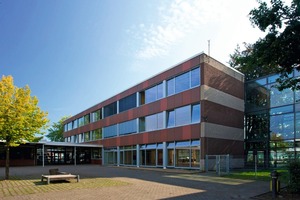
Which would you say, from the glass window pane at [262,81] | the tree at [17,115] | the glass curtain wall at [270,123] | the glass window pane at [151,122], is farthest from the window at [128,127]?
the tree at [17,115]

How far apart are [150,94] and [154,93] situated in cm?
85

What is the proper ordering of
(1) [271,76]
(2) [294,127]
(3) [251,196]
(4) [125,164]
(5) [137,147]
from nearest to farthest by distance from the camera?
(3) [251,196] < (2) [294,127] < (1) [271,76] < (5) [137,147] < (4) [125,164]

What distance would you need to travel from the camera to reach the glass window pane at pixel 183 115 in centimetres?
2547

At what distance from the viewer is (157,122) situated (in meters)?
29.7

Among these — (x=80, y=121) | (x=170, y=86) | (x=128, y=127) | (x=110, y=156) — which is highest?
(x=170, y=86)

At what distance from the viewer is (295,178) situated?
11148mm

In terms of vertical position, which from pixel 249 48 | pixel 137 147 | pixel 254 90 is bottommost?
pixel 137 147

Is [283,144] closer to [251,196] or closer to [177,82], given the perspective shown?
[177,82]

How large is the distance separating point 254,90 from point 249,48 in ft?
26.5

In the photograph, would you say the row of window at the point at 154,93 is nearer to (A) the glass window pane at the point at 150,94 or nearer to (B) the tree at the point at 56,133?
(A) the glass window pane at the point at 150,94

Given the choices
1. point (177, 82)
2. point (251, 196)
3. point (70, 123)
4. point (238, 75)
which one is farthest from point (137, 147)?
point (70, 123)

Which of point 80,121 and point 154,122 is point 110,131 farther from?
point 80,121

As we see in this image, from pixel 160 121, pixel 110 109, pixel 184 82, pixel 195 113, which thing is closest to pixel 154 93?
pixel 160 121

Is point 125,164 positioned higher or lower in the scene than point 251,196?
lower
